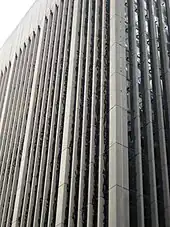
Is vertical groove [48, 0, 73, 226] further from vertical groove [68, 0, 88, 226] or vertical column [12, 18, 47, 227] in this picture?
vertical column [12, 18, 47, 227]

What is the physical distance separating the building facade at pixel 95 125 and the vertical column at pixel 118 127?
0.07 metres

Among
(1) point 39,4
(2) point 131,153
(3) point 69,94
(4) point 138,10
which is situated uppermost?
(1) point 39,4

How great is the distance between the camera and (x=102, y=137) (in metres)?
31.5

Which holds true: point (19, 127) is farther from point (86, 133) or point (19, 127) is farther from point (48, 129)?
Answer: point (86, 133)

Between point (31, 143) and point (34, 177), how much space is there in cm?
525

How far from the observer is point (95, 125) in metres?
33.3

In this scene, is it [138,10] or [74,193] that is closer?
[74,193]

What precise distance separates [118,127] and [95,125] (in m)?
3.22

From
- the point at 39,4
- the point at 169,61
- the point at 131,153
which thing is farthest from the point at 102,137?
the point at 39,4

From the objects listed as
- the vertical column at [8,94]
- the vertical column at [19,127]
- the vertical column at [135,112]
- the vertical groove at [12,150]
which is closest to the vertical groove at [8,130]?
the vertical groove at [12,150]

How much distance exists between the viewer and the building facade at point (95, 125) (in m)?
29.5

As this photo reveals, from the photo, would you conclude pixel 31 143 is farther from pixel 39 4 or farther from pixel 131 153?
pixel 39 4

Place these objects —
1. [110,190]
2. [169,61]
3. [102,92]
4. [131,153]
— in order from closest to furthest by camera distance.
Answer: [110,190], [131,153], [102,92], [169,61]

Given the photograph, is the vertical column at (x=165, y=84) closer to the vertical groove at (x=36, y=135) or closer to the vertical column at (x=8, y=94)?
the vertical groove at (x=36, y=135)
